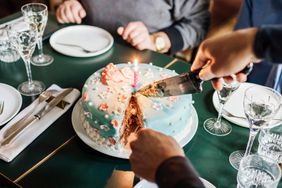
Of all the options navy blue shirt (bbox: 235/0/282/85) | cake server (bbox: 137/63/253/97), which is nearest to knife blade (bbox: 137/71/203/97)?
cake server (bbox: 137/63/253/97)

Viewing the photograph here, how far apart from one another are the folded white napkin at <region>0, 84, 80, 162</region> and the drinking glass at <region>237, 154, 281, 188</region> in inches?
21.7

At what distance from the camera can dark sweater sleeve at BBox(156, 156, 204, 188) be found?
2.43 feet

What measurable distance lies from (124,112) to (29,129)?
0.92 feet

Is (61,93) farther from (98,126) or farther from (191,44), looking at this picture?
(191,44)

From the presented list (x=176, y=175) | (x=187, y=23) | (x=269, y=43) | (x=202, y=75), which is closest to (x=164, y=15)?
(x=187, y=23)

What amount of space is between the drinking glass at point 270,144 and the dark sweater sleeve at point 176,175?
35cm

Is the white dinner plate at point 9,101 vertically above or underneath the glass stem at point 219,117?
underneath

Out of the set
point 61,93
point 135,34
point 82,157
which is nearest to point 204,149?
point 82,157

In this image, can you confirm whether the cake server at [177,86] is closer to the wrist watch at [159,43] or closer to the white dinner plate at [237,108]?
the white dinner plate at [237,108]

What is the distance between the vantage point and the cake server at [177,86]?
101cm

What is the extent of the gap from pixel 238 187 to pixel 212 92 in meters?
0.43

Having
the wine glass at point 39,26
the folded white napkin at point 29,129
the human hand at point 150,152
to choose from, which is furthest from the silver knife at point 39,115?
the human hand at point 150,152

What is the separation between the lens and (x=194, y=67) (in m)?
1.04

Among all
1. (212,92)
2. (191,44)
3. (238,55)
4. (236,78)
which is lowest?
(191,44)
